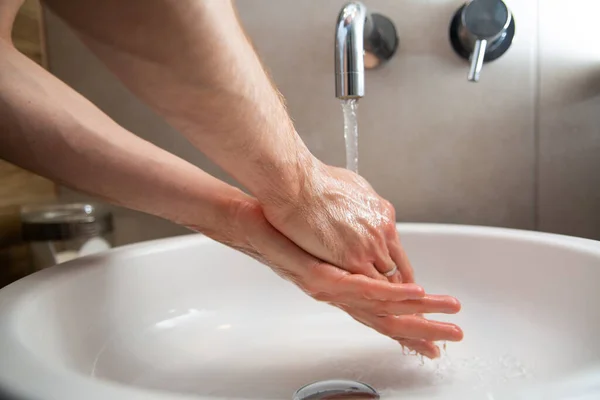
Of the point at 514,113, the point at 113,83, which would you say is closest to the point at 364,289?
the point at 514,113

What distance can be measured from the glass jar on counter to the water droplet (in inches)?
14.3

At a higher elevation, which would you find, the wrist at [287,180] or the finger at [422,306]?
the wrist at [287,180]

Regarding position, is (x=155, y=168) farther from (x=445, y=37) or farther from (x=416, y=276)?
(x=445, y=37)

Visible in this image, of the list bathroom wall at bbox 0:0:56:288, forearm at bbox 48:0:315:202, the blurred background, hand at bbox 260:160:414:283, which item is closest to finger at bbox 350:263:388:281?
hand at bbox 260:160:414:283

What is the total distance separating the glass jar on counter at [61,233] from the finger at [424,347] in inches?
16.7

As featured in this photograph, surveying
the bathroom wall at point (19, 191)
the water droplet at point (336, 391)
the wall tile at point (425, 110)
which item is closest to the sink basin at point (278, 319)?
the water droplet at point (336, 391)

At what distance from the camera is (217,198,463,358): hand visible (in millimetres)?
457

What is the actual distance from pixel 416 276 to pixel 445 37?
34cm

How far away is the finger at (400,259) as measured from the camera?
0.54 m

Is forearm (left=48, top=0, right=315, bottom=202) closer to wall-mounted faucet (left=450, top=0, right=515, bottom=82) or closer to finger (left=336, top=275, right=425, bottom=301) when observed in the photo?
finger (left=336, top=275, right=425, bottom=301)

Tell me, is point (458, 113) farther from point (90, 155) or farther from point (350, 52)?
point (90, 155)

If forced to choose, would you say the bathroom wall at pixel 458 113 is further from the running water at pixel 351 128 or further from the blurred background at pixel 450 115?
the running water at pixel 351 128

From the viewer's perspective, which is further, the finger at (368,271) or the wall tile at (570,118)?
the wall tile at (570,118)

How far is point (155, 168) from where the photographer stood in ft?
1.70
